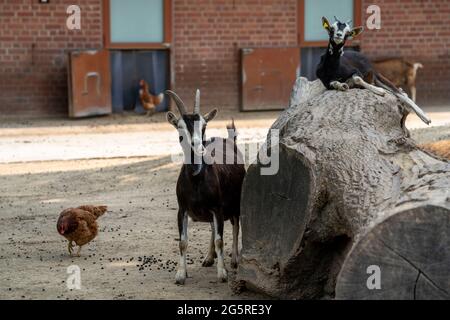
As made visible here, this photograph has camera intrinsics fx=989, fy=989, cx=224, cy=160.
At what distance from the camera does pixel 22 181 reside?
14.0 m

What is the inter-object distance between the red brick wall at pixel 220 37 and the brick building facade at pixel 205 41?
2cm

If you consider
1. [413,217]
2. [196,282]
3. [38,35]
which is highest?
[38,35]

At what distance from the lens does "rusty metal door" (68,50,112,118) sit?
1942 centimetres

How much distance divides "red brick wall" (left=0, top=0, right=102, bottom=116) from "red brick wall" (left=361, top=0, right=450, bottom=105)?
20.6 feet

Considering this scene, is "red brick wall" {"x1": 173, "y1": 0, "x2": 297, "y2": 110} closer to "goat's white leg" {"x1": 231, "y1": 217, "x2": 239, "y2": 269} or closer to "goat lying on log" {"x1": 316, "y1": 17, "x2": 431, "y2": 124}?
"goat lying on log" {"x1": 316, "y1": 17, "x2": 431, "y2": 124}

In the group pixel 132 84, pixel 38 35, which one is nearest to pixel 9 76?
pixel 38 35

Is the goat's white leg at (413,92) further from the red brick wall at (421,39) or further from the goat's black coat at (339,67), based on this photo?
the goat's black coat at (339,67)

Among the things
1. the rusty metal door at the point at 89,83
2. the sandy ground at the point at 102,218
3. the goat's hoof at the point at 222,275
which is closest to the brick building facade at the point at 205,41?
the rusty metal door at the point at 89,83

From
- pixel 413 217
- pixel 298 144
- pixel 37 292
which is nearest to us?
pixel 413 217

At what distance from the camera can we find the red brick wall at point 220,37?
2070cm

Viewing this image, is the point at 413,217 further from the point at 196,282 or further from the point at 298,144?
the point at 196,282

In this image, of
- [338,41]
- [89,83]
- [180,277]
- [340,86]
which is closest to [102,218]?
[180,277]

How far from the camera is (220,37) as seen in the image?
20891 millimetres

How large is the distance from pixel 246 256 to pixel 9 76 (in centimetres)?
1248
